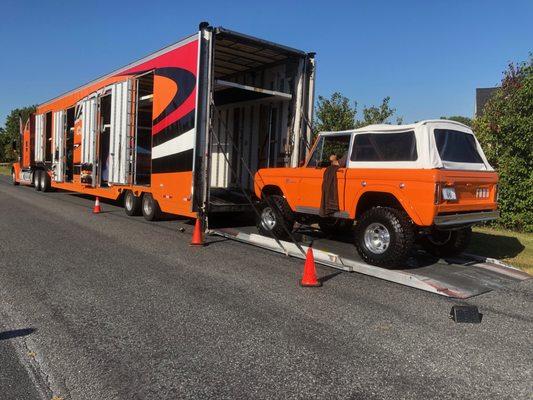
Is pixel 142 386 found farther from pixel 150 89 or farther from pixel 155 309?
pixel 150 89

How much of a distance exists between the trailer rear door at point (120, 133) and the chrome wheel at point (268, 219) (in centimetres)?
443

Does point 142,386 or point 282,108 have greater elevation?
point 282,108

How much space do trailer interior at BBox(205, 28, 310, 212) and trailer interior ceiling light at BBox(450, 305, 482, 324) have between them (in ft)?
17.5

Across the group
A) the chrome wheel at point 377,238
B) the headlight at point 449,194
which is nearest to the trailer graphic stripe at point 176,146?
the chrome wheel at point 377,238

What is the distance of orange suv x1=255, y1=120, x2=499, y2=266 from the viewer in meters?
6.56

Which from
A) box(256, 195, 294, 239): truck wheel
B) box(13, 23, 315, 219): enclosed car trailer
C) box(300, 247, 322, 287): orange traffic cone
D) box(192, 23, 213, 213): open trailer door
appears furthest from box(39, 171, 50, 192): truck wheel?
box(300, 247, 322, 287): orange traffic cone

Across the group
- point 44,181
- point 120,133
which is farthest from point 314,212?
point 44,181

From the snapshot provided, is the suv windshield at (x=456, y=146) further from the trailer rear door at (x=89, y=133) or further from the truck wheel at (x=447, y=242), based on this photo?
the trailer rear door at (x=89, y=133)

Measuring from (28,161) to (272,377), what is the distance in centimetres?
2211

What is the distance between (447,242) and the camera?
314 inches

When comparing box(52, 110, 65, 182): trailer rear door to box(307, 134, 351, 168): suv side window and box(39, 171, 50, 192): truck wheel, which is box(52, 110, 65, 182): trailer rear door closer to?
box(39, 171, 50, 192): truck wheel

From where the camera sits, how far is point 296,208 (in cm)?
859

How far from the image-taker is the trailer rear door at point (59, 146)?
55.5 feet

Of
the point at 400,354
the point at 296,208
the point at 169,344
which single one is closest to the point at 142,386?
the point at 169,344
